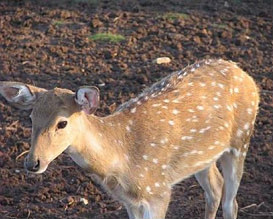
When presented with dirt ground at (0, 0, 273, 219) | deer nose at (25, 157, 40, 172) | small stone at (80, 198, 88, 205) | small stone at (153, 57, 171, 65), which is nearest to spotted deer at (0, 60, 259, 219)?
deer nose at (25, 157, 40, 172)

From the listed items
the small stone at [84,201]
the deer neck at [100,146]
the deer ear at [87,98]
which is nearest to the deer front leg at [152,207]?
the deer neck at [100,146]

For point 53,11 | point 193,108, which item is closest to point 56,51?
point 53,11

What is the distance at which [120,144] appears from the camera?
6.20m

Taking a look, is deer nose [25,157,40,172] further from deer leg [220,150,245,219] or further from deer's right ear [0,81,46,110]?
deer leg [220,150,245,219]

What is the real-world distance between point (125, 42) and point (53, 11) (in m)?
1.46

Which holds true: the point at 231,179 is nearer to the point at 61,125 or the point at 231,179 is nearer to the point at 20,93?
the point at 61,125

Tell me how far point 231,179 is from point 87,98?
5.59ft

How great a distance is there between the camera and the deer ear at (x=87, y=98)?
560 centimetres

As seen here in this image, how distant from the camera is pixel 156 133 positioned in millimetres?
6320

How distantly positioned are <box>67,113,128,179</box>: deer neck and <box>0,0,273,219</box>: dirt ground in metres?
1.05

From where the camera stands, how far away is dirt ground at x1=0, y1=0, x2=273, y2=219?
7.27 metres

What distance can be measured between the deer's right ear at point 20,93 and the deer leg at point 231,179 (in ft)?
5.87

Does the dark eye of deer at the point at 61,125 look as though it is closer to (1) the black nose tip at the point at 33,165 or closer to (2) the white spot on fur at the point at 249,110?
(1) the black nose tip at the point at 33,165

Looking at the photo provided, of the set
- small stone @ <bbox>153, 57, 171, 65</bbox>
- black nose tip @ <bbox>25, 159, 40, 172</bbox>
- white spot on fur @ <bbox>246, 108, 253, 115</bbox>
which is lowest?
small stone @ <bbox>153, 57, 171, 65</bbox>
